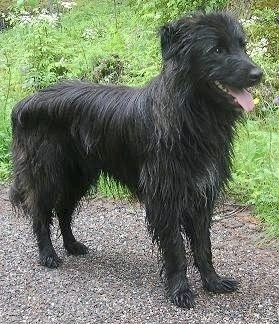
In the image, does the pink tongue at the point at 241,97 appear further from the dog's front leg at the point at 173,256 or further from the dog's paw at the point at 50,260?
the dog's paw at the point at 50,260

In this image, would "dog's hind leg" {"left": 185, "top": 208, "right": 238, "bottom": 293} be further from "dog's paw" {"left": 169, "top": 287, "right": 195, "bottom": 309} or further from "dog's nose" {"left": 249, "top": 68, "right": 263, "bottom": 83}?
"dog's nose" {"left": 249, "top": 68, "right": 263, "bottom": 83}

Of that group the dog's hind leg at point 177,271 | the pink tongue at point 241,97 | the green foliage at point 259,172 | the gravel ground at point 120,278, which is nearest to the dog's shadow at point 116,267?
the gravel ground at point 120,278

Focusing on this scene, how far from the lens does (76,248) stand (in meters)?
5.28

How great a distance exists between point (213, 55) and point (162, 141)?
65 centimetres

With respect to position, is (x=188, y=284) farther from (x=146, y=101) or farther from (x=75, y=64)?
(x=75, y=64)

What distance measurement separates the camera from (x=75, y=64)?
935cm

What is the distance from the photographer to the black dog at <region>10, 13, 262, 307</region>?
3.98 m

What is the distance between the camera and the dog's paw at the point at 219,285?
14.9 feet

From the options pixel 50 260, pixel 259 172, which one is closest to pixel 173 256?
pixel 50 260

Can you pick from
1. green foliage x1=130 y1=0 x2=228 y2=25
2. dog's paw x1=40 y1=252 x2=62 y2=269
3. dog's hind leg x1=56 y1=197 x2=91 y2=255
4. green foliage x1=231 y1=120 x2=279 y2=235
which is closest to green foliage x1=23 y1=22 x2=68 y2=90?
green foliage x1=130 y1=0 x2=228 y2=25

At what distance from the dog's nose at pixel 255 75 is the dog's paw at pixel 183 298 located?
149cm

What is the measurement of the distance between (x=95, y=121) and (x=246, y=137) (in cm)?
278

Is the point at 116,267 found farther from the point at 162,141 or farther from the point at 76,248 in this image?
the point at 162,141

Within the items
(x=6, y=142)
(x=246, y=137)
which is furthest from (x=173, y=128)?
(x=6, y=142)
